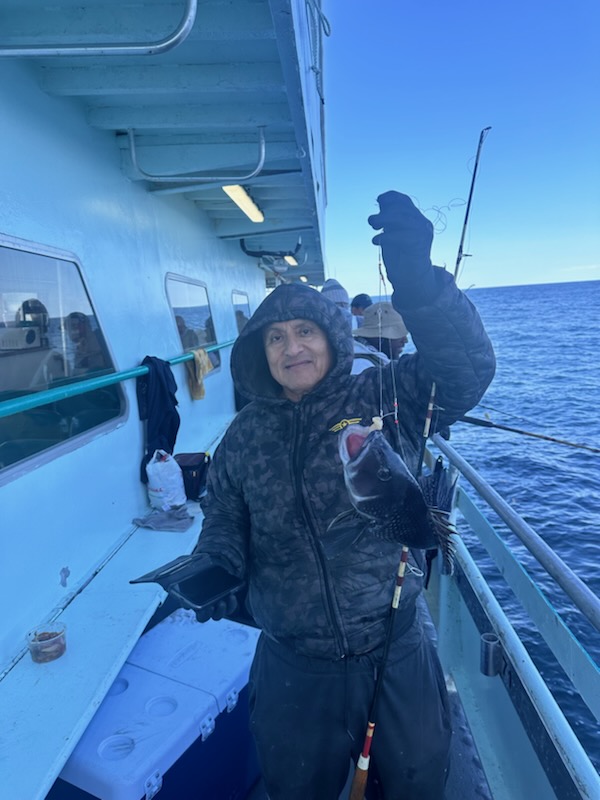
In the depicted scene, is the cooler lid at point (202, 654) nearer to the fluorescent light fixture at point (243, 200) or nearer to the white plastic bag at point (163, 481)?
the white plastic bag at point (163, 481)

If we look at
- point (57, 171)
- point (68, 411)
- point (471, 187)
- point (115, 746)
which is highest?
point (57, 171)

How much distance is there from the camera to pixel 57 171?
3.11 m

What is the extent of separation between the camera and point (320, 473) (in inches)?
70.2

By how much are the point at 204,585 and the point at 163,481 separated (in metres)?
2.26

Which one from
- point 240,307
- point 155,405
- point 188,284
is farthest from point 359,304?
point 155,405

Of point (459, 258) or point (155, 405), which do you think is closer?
point (459, 258)

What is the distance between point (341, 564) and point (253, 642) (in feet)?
3.94

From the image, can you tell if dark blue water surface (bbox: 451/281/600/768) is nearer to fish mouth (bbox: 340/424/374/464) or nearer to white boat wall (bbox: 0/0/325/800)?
fish mouth (bbox: 340/424/374/464)

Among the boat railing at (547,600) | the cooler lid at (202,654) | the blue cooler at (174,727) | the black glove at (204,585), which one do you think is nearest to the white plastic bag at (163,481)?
the cooler lid at (202,654)

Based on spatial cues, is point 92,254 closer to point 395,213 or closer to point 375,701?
point 395,213

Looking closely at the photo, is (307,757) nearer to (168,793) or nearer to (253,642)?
(168,793)

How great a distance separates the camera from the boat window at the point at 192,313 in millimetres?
5335

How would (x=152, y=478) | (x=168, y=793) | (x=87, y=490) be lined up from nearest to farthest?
(x=168, y=793) < (x=87, y=490) < (x=152, y=478)

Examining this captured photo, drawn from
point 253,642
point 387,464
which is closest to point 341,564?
point 387,464
